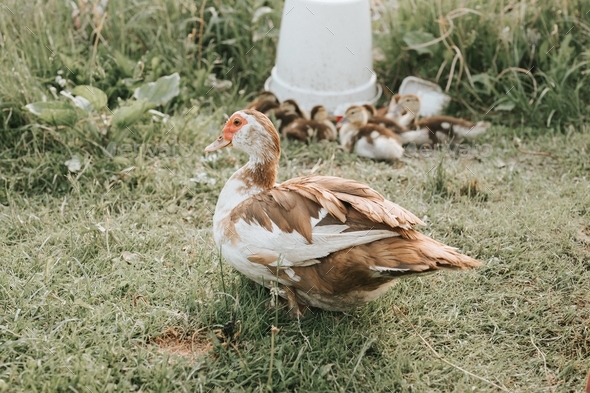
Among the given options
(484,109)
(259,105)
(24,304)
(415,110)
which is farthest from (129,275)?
(484,109)

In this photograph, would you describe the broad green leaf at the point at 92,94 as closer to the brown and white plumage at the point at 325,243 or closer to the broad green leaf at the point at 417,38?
the brown and white plumage at the point at 325,243

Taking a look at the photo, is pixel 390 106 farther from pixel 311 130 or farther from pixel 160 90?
pixel 160 90

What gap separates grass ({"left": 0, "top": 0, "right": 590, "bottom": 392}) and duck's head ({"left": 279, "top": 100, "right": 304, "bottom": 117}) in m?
0.27

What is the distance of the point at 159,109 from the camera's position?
183 inches

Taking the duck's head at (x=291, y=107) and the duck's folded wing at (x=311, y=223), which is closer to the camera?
the duck's folded wing at (x=311, y=223)

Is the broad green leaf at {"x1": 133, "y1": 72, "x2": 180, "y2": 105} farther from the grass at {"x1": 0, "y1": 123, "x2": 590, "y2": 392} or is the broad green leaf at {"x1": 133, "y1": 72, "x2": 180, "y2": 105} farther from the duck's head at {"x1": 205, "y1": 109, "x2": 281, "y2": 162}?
the duck's head at {"x1": 205, "y1": 109, "x2": 281, "y2": 162}

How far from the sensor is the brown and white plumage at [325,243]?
2.67m

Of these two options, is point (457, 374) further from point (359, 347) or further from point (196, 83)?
point (196, 83)

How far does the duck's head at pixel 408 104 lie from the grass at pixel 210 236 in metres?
0.30

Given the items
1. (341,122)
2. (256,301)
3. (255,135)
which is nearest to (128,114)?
(255,135)

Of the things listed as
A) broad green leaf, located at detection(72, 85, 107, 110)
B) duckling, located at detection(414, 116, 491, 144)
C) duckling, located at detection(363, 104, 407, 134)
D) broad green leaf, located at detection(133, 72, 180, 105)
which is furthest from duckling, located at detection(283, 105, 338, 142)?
broad green leaf, located at detection(72, 85, 107, 110)

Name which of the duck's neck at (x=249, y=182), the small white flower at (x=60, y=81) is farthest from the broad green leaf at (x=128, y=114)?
the duck's neck at (x=249, y=182)

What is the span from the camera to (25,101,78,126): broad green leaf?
12.9 ft

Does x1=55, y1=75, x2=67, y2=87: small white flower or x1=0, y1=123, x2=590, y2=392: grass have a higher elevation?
x1=55, y1=75, x2=67, y2=87: small white flower
